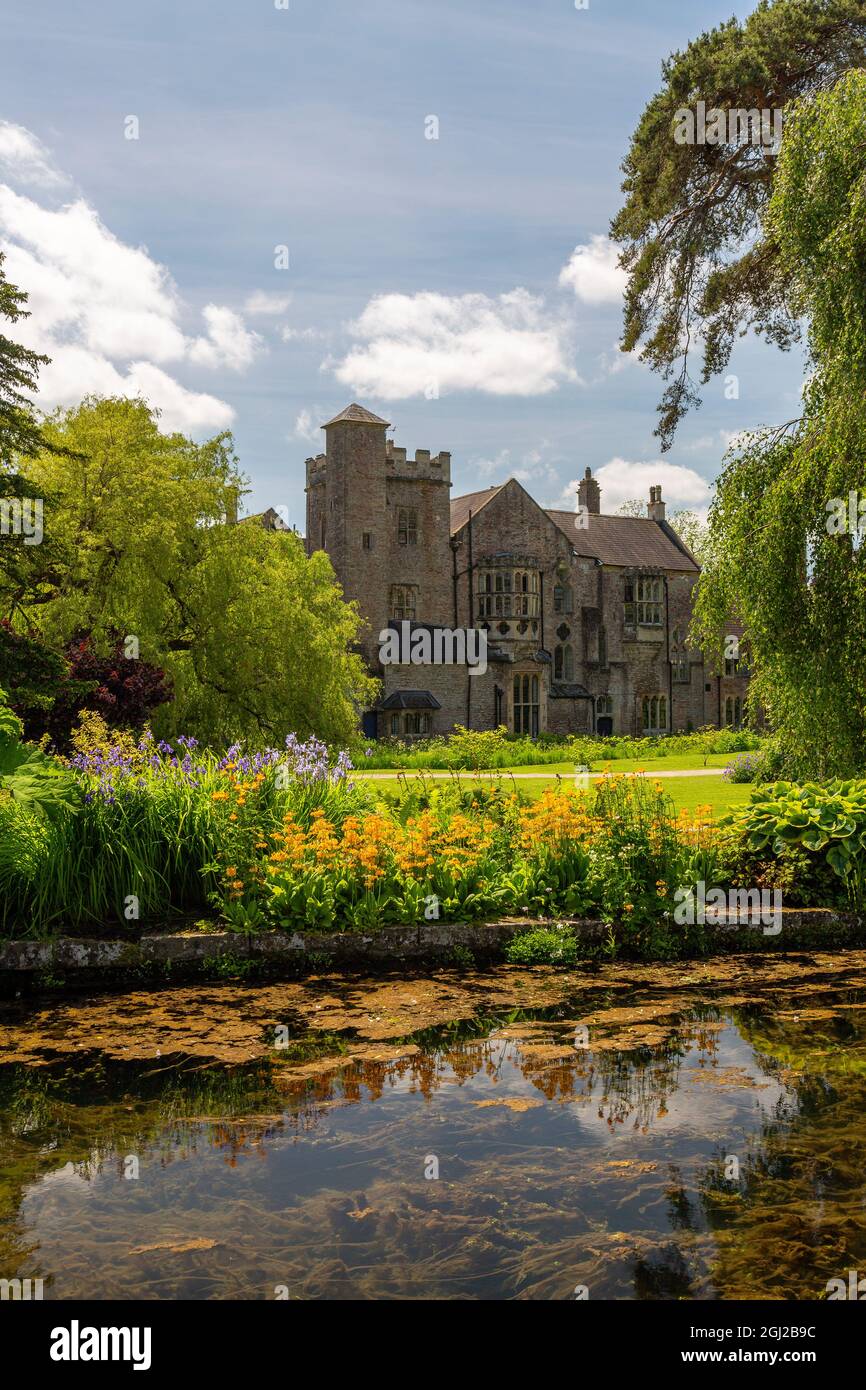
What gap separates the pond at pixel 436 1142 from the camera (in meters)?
4.02

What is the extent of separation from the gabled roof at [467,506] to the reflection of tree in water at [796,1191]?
45.2 metres

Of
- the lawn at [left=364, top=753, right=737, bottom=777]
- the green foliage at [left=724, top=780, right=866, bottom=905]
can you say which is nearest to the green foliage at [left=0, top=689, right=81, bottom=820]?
the green foliage at [left=724, top=780, right=866, bottom=905]

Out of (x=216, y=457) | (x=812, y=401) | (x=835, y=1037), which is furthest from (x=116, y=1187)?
(x=216, y=457)

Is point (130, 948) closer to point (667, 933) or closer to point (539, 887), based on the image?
point (539, 887)

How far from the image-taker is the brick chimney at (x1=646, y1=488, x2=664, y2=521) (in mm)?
61866

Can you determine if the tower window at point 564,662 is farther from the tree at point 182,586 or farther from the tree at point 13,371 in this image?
the tree at point 13,371

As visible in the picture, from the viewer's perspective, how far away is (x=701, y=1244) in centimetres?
414

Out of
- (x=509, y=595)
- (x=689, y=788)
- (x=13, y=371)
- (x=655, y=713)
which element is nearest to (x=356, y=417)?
(x=509, y=595)

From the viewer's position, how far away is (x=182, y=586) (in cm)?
2381

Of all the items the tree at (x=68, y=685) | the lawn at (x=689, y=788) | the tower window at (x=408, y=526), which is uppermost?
the tower window at (x=408, y=526)

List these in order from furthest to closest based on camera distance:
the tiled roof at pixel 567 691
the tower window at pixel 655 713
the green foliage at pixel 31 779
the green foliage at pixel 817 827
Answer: the tower window at pixel 655 713 → the tiled roof at pixel 567 691 → the green foliage at pixel 817 827 → the green foliage at pixel 31 779

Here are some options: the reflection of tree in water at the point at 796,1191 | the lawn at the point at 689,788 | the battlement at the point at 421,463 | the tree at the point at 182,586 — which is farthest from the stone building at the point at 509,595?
the reflection of tree in water at the point at 796,1191

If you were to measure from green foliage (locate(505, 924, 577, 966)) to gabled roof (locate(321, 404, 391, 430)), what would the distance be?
130ft

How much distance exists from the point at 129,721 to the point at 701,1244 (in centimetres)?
1480
